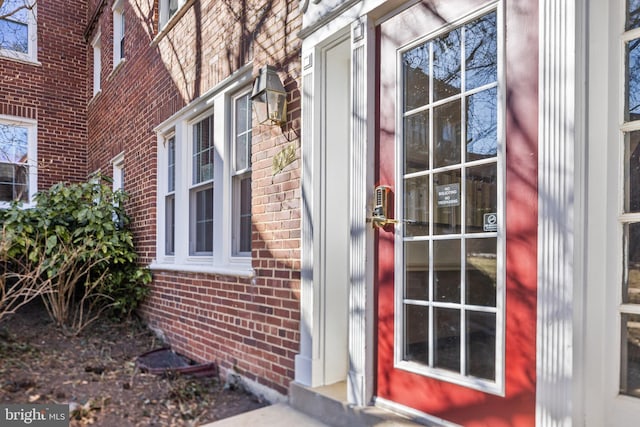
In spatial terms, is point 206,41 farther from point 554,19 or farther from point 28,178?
point 28,178

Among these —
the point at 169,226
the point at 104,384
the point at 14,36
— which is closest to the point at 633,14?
the point at 104,384

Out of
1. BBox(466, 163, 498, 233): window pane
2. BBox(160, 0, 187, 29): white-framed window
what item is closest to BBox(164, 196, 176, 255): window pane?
BBox(160, 0, 187, 29): white-framed window

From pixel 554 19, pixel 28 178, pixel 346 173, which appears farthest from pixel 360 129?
pixel 28 178

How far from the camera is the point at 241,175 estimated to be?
4262 mm

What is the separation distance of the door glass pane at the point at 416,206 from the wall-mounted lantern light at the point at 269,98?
1261 millimetres

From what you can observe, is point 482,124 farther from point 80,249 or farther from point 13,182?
point 13,182

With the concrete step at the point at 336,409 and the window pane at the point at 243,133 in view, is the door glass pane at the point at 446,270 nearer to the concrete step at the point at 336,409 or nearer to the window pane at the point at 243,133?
the concrete step at the point at 336,409

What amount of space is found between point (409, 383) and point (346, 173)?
1.47 metres

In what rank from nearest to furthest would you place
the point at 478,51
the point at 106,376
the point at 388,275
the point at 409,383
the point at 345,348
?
the point at 478,51, the point at 409,383, the point at 388,275, the point at 345,348, the point at 106,376

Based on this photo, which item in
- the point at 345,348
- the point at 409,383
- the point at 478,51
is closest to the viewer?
the point at 478,51

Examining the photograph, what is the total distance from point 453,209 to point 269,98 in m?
1.68

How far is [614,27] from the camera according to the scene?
6.12ft

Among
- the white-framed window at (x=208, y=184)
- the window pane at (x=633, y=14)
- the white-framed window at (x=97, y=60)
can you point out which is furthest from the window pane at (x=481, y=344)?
the white-framed window at (x=97, y=60)

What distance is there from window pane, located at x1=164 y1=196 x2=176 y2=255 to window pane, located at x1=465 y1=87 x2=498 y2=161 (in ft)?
13.6
